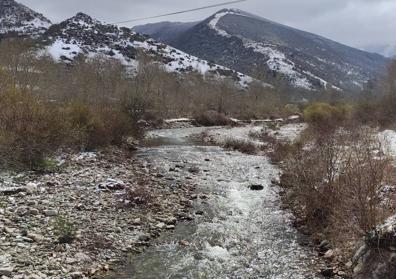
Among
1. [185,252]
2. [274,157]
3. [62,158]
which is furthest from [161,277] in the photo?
[274,157]

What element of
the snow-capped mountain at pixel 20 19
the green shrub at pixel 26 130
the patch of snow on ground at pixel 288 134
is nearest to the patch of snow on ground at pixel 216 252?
the green shrub at pixel 26 130

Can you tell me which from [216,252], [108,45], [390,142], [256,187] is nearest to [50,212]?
[216,252]

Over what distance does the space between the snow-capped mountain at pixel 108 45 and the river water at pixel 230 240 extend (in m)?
98.6

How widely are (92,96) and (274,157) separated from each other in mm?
23617

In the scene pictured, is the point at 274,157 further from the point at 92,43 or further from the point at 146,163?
the point at 92,43

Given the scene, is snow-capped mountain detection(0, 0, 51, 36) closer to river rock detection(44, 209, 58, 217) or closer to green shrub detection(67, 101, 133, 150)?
green shrub detection(67, 101, 133, 150)

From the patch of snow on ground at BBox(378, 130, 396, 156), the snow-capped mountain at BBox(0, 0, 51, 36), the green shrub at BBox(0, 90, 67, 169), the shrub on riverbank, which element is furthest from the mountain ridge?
the shrub on riverbank

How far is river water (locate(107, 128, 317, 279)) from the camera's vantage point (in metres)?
10.4

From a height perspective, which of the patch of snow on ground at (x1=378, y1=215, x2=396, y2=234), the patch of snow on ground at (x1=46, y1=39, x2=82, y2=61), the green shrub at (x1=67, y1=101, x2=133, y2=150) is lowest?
the green shrub at (x1=67, y1=101, x2=133, y2=150)

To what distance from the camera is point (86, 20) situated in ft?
534

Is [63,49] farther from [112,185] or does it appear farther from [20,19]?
[112,185]

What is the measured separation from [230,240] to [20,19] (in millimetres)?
170638

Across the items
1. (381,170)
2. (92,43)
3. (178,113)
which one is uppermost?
(92,43)

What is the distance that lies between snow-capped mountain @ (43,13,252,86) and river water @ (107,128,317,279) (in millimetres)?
98561
